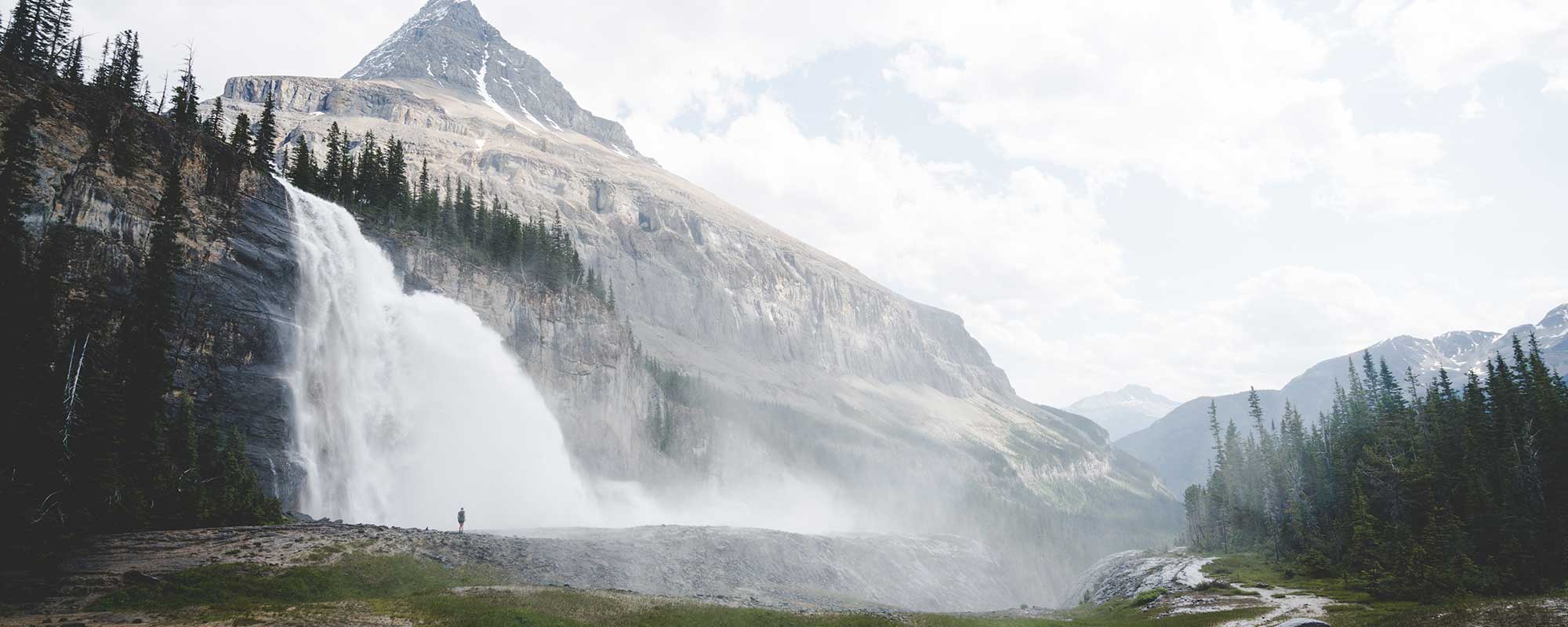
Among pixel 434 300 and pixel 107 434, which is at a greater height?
pixel 434 300

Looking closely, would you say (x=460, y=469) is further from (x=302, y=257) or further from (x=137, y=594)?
(x=137, y=594)

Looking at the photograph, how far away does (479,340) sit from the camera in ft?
280

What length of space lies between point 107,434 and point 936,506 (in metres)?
171

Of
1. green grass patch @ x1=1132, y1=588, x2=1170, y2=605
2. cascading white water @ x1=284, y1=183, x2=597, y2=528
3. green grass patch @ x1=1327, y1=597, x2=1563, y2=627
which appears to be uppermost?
cascading white water @ x1=284, y1=183, x2=597, y2=528

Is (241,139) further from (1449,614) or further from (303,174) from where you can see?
(1449,614)

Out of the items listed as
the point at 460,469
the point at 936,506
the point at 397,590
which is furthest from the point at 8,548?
the point at 936,506

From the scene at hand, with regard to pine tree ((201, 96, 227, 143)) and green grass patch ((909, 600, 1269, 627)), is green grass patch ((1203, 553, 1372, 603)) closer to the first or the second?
green grass patch ((909, 600, 1269, 627))

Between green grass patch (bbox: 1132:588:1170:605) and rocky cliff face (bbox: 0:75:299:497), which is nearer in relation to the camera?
rocky cliff face (bbox: 0:75:299:497)

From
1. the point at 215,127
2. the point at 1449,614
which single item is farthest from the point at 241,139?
the point at 1449,614

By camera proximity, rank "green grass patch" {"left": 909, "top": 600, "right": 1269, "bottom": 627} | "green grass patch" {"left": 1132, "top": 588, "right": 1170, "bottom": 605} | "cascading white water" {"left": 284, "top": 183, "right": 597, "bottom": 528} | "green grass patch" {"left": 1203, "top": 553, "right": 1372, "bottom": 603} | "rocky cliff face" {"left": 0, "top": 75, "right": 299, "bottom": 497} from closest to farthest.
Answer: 1. "green grass patch" {"left": 909, "top": 600, "right": 1269, "bottom": 627}
2. "rocky cliff face" {"left": 0, "top": 75, "right": 299, "bottom": 497}
3. "green grass patch" {"left": 1203, "top": 553, "right": 1372, "bottom": 603}
4. "green grass patch" {"left": 1132, "top": 588, "right": 1170, "bottom": 605}
5. "cascading white water" {"left": 284, "top": 183, "right": 597, "bottom": 528}

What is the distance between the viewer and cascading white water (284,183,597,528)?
6244 cm

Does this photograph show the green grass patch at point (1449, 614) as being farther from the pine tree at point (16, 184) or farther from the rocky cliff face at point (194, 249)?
the rocky cliff face at point (194, 249)

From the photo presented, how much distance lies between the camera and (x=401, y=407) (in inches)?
2793

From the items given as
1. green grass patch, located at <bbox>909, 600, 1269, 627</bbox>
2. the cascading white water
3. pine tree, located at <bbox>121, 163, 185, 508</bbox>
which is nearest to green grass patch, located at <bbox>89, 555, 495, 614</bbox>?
pine tree, located at <bbox>121, 163, 185, 508</bbox>
